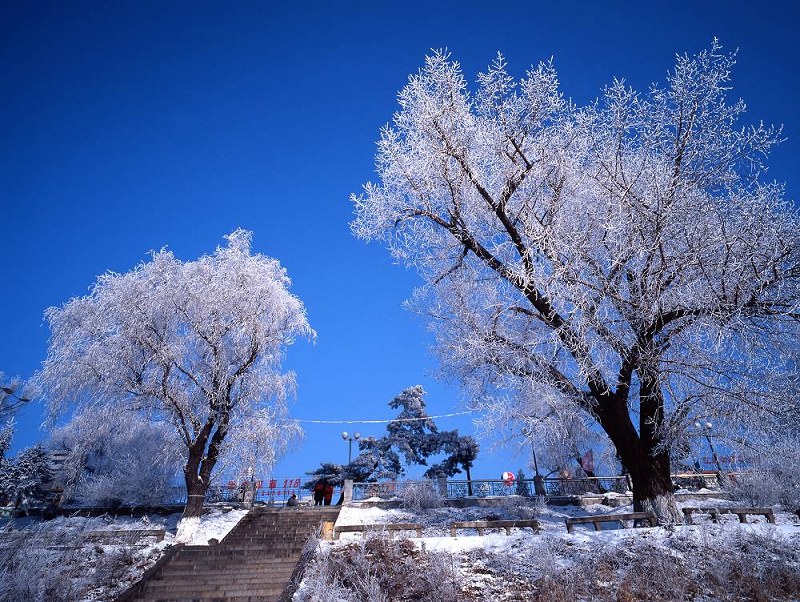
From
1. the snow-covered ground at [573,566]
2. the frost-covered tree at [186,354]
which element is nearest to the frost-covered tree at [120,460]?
the frost-covered tree at [186,354]

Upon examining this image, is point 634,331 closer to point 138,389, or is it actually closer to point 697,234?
point 697,234

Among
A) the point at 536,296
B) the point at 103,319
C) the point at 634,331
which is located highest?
the point at 103,319

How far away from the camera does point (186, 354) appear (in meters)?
17.4

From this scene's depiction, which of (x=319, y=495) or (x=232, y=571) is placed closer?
(x=232, y=571)

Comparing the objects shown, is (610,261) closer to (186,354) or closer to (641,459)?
(641,459)

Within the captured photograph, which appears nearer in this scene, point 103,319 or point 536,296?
point 536,296

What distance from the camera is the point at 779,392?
9625 mm

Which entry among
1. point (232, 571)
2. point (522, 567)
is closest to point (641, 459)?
point (522, 567)

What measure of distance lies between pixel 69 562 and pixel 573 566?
1089cm

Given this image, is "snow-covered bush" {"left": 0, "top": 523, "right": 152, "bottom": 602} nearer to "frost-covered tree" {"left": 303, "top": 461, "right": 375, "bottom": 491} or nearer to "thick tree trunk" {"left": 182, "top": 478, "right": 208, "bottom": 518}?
"thick tree trunk" {"left": 182, "top": 478, "right": 208, "bottom": 518}

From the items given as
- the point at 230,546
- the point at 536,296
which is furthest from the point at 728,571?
A: the point at 230,546

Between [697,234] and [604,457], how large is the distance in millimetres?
8881

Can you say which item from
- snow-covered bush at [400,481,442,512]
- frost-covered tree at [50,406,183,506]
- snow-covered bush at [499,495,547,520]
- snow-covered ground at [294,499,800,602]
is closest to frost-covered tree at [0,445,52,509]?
frost-covered tree at [50,406,183,506]

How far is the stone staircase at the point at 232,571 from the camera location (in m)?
10.0
